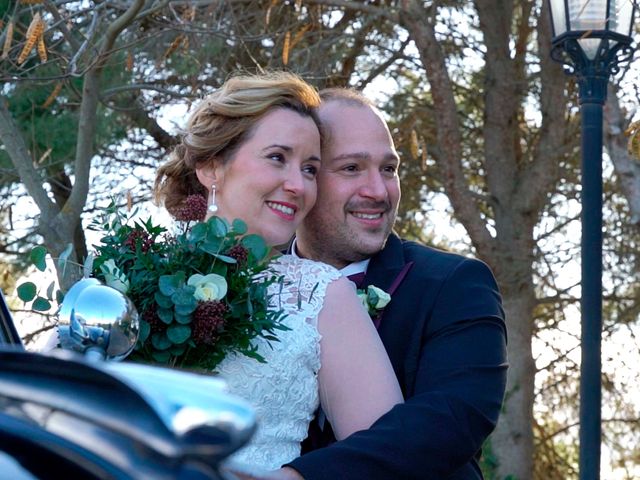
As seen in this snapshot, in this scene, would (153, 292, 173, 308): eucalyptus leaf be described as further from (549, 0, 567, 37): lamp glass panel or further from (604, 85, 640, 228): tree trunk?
(604, 85, 640, 228): tree trunk

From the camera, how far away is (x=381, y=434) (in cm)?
344

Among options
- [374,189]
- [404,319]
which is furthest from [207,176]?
[404,319]

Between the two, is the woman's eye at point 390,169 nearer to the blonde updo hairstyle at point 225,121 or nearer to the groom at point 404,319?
the groom at point 404,319

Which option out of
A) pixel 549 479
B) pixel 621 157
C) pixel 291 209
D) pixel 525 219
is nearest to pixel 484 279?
pixel 291 209

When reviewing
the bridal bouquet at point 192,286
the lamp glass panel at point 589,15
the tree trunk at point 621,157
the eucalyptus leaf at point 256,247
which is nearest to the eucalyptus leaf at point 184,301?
the bridal bouquet at point 192,286

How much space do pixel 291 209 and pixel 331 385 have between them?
2.21ft

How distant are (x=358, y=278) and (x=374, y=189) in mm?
331

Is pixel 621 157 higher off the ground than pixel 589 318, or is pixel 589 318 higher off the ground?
pixel 621 157

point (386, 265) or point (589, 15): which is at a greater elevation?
point (589, 15)

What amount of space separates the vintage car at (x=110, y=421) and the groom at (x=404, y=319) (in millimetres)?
1981

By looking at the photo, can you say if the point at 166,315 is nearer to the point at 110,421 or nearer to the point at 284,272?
the point at 284,272

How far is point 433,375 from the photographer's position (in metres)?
3.71

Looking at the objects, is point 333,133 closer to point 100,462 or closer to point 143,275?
point 143,275

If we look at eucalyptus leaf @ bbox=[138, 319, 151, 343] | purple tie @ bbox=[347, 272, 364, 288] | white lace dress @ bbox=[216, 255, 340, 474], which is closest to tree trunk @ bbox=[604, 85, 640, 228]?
purple tie @ bbox=[347, 272, 364, 288]
